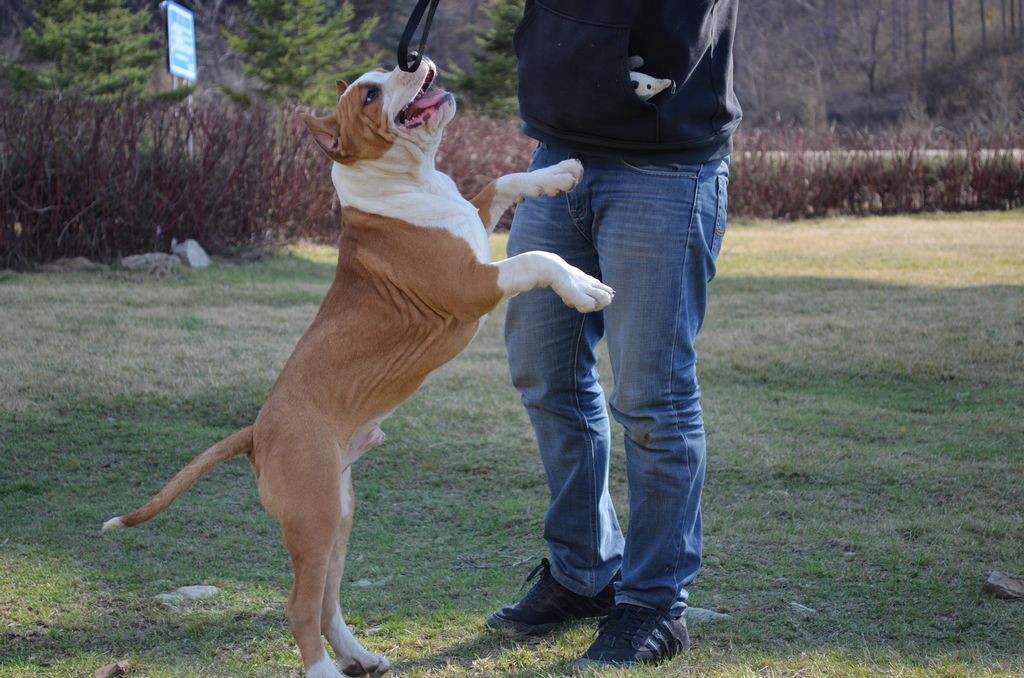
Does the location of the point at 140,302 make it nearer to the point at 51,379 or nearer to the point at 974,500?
the point at 51,379

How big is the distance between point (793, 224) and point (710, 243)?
1545 cm

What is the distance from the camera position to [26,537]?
15.1 ft

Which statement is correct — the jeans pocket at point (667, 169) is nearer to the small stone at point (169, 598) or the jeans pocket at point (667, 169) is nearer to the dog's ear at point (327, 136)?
the dog's ear at point (327, 136)

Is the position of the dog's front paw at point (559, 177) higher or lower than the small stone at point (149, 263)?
higher

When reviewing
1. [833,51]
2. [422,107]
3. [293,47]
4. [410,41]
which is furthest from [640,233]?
[833,51]

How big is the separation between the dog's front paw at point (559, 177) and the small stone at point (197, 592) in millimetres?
1993

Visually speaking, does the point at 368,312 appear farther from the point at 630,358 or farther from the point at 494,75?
the point at 494,75

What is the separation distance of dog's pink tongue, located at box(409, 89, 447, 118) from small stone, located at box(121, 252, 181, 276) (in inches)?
350

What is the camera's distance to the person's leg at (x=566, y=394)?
3439 millimetres

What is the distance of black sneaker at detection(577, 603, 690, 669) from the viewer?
3.19 meters

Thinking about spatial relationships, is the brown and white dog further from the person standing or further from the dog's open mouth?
the person standing

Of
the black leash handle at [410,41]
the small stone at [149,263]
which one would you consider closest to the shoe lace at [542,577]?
the black leash handle at [410,41]

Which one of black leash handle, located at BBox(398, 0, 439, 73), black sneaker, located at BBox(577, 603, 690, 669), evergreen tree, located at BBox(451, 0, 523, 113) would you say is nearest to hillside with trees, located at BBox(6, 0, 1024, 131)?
evergreen tree, located at BBox(451, 0, 523, 113)

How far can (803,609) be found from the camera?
3.77m
